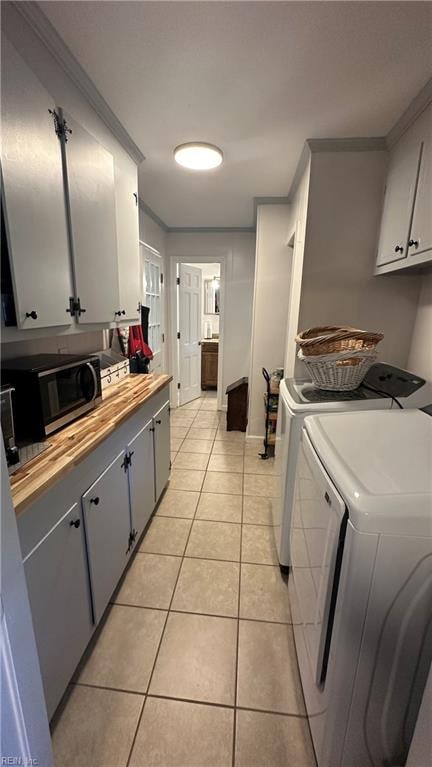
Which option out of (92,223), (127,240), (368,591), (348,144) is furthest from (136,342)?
(368,591)

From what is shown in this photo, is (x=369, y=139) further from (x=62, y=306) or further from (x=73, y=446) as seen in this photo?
(x=73, y=446)

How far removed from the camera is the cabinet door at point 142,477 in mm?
1754

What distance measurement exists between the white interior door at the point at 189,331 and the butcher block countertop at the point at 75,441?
2.48 metres

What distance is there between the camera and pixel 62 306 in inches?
53.3

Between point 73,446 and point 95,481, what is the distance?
21 centimetres

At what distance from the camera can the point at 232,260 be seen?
405cm

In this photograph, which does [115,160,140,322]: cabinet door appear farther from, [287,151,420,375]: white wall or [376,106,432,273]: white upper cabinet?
[376,106,432,273]: white upper cabinet

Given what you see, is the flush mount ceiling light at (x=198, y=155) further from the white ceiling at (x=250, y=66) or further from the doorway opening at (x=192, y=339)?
the doorway opening at (x=192, y=339)

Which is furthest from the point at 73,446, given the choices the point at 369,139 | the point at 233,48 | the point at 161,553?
the point at 369,139

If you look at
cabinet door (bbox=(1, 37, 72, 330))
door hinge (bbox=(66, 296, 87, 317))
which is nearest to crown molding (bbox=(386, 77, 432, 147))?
cabinet door (bbox=(1, 37, 72, 330))

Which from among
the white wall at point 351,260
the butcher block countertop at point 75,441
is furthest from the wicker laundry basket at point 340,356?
the butcher block countertop at point 75,441

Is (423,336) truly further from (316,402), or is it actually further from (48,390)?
(48,390)

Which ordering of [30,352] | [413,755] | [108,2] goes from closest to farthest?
[413,755] < [108,2] < [30,352]

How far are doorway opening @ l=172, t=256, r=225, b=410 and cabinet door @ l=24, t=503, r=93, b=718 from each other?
3308 millimetres
